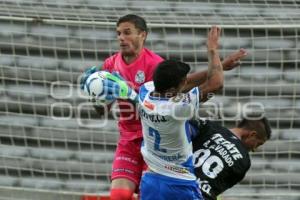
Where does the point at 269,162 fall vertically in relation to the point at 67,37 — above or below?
below

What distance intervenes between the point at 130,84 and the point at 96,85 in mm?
294

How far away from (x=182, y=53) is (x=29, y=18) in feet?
4.34

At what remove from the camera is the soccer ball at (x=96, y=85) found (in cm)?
480

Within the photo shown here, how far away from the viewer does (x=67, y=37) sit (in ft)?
21.7

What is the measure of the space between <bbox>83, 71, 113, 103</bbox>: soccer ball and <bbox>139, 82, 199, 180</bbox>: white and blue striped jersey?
0.29 m

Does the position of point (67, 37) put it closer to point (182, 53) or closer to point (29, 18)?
point (29, 18)

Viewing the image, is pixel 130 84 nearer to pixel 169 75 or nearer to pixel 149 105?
pixel 149 105

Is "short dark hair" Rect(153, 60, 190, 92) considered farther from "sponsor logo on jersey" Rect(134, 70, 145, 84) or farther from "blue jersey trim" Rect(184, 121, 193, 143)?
"sponsor logo on jersey" Rect(134, 70, 145, 84)

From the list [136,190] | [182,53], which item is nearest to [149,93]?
[136,190]

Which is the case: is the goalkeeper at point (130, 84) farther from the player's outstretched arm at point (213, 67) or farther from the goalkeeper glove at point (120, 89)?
the player's outstretched arm at point (213, 67)

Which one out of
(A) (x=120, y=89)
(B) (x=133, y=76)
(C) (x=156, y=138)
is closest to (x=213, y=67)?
(C) (x=156, y=138)

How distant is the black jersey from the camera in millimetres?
4617

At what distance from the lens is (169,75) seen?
4.27 metres

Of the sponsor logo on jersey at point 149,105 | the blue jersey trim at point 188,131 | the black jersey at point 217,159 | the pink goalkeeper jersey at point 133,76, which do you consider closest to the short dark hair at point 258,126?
the black jersey at point 217,159
